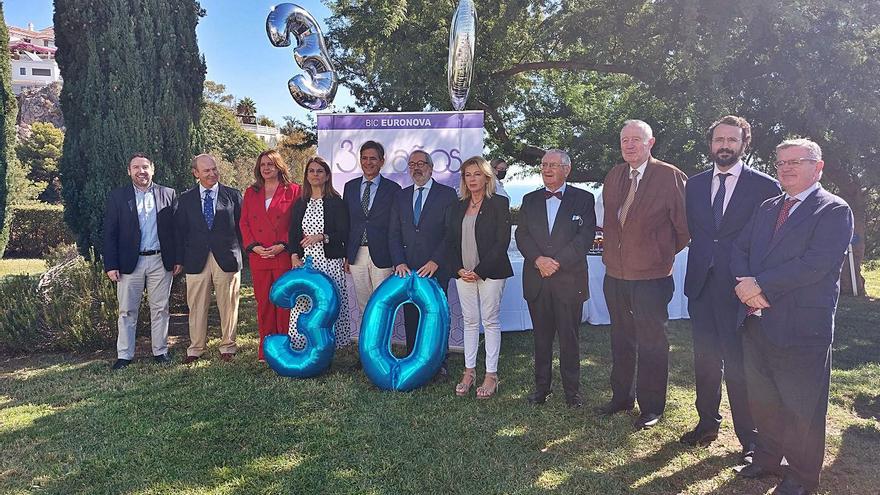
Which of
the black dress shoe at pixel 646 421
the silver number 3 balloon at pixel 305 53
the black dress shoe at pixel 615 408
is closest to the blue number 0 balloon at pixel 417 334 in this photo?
the black dress shoe at pixel 615 408

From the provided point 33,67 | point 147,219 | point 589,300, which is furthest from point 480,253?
point 33,67

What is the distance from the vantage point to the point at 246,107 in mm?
51375

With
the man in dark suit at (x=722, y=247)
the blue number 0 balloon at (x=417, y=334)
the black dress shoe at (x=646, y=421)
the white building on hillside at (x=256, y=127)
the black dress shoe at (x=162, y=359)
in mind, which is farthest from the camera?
the white building on hillside at (x=256, y=127)

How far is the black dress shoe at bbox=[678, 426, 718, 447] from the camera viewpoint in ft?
10.8

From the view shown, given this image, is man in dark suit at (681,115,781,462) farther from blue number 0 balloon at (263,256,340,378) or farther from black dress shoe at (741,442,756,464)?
blue number 0 balloon at (263,256,340,378)

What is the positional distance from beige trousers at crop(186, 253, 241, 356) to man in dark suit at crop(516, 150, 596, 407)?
8.79 feet

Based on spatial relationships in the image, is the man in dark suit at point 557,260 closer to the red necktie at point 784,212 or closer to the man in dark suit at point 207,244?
the red necktie at point 784,212

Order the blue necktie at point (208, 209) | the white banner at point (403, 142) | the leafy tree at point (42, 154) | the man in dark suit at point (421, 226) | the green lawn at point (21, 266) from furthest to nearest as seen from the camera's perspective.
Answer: the leafy tree at point (42, 154)
the green lawn at point (21, 266)
the white banner at point (403, 142)
the blue necktie at point (208, 209)
the man in dark suit at point (421, 226)

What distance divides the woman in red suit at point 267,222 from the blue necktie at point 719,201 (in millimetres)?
3230

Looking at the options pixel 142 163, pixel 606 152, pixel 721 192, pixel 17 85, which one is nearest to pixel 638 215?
pixel 721 192

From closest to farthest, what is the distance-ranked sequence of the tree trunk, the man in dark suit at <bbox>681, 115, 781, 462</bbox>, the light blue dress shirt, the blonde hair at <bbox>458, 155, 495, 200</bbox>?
the man in dark suit at <bbox>681, 115, 781, 462</bbox> → the blonde hair at <bbox>458, 155, 495, 200</bbox> → the light blue dress shirt → the tree trunk

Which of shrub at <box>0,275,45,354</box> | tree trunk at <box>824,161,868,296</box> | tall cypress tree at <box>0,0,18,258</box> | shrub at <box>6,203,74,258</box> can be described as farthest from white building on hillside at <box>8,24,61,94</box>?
tree trunk at <box>824,161,868,296</box>

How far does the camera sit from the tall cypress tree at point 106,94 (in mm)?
5629

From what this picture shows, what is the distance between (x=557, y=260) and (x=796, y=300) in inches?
56.6
